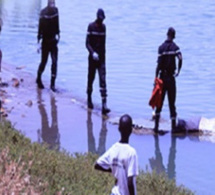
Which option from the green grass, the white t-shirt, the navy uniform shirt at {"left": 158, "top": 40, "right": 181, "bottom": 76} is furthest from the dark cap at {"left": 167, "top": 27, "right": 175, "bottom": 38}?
the white t-shirt

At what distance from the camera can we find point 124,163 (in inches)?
253

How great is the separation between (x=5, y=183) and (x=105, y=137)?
24.4 ft

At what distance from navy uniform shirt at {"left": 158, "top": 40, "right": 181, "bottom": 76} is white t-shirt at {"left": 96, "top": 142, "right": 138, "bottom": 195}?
6.82 m

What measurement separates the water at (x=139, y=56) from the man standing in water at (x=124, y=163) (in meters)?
4.15

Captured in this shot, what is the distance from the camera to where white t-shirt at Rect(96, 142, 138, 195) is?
6.43 meters

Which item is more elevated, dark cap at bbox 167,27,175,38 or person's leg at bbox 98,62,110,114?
dark cap at bbox 167,27,175,38

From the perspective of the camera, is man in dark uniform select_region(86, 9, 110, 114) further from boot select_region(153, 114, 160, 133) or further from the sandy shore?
boot select_region(153, 114, 160, 133)

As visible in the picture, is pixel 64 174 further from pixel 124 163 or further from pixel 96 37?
pixel 96 37

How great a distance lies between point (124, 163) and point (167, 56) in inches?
274

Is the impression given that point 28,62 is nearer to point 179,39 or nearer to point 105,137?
point 179,39

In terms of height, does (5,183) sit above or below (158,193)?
above

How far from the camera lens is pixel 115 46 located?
86.9 feet

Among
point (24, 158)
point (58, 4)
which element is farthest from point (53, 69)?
point (58, 4)

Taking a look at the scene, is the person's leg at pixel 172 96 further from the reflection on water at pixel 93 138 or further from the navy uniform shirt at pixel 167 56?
the reflection on water at pixel 93 138
